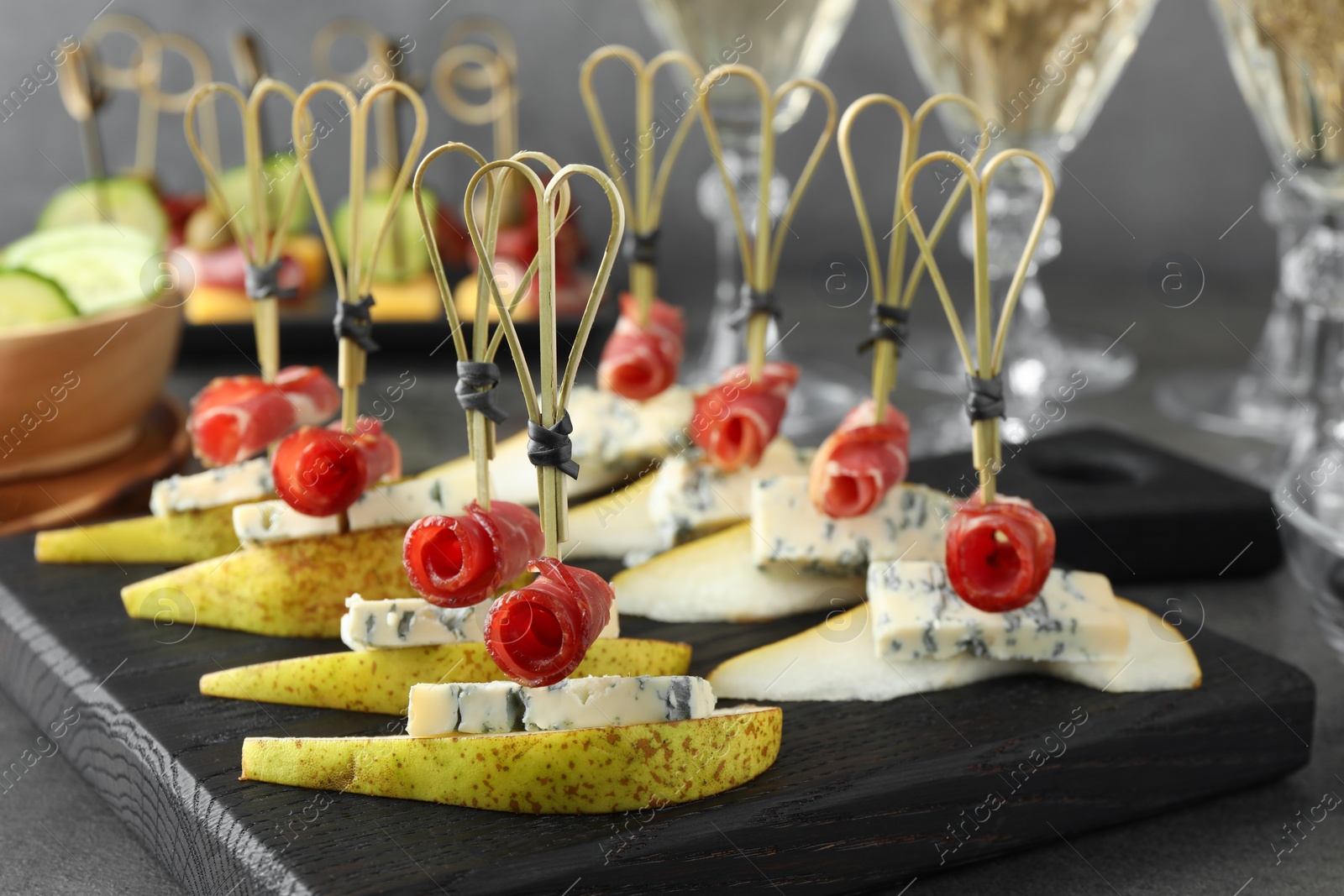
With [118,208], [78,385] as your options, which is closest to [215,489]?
[78,385]

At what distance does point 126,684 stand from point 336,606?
17 centimetres

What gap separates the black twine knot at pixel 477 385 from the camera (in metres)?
0.98

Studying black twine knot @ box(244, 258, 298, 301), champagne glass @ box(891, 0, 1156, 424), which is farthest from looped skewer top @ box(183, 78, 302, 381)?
→ champagne glass @ box(891, 0, 1156, 424)

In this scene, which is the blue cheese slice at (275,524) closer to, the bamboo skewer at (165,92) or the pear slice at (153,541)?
the pear slice at (153,541)

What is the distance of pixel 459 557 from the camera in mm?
1003

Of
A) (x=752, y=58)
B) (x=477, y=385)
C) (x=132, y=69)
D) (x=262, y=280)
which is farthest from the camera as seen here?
(x=132, y=69)

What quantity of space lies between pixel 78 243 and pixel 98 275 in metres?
0.09

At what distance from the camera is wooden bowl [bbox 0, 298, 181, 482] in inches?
55.5

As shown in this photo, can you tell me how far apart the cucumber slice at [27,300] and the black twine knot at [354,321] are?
1.45ft

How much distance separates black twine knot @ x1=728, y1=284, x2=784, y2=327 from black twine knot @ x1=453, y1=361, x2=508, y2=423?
0.40 metres

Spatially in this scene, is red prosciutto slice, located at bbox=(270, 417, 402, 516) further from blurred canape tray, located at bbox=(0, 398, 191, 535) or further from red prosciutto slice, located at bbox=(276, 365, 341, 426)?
blurred canape tray, located at bbox=(0, 398, 191, 535)

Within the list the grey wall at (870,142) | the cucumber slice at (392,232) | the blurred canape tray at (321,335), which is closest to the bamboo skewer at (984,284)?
the blurred canape tray at (321,335)

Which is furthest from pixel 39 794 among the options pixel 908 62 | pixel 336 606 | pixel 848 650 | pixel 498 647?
pixel 908 62

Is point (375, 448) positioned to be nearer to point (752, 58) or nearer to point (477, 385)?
point (477, 385)
